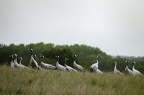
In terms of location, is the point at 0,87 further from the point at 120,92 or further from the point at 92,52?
the point at 92,52

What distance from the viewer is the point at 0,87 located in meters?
10.8

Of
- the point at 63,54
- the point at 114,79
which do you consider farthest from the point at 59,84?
the point at 63,54

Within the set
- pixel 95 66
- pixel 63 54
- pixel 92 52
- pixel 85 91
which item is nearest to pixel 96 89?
pixel 85 91

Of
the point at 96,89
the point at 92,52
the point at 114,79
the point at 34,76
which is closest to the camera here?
the point at 96,89

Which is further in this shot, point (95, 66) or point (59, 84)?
point (95, 66)

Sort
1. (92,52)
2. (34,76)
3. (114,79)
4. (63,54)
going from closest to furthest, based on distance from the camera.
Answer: (34,76) → (114,79) → (63,54) → (92,52)

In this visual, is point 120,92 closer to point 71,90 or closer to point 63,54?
point 71,90

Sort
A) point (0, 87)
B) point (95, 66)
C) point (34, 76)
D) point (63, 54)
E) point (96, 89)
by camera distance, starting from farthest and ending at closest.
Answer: point (63, 54) < point (95, 66) < point (34, 76) < point (96, 89) < point (0, 87)

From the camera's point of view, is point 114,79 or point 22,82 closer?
point 22,82

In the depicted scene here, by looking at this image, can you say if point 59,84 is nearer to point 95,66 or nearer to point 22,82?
point 22,82

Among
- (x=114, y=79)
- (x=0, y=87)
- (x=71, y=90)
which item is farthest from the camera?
(x=114, y=79)

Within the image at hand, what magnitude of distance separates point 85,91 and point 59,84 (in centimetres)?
141

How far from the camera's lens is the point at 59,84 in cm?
1277

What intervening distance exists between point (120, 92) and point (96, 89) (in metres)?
1.05
